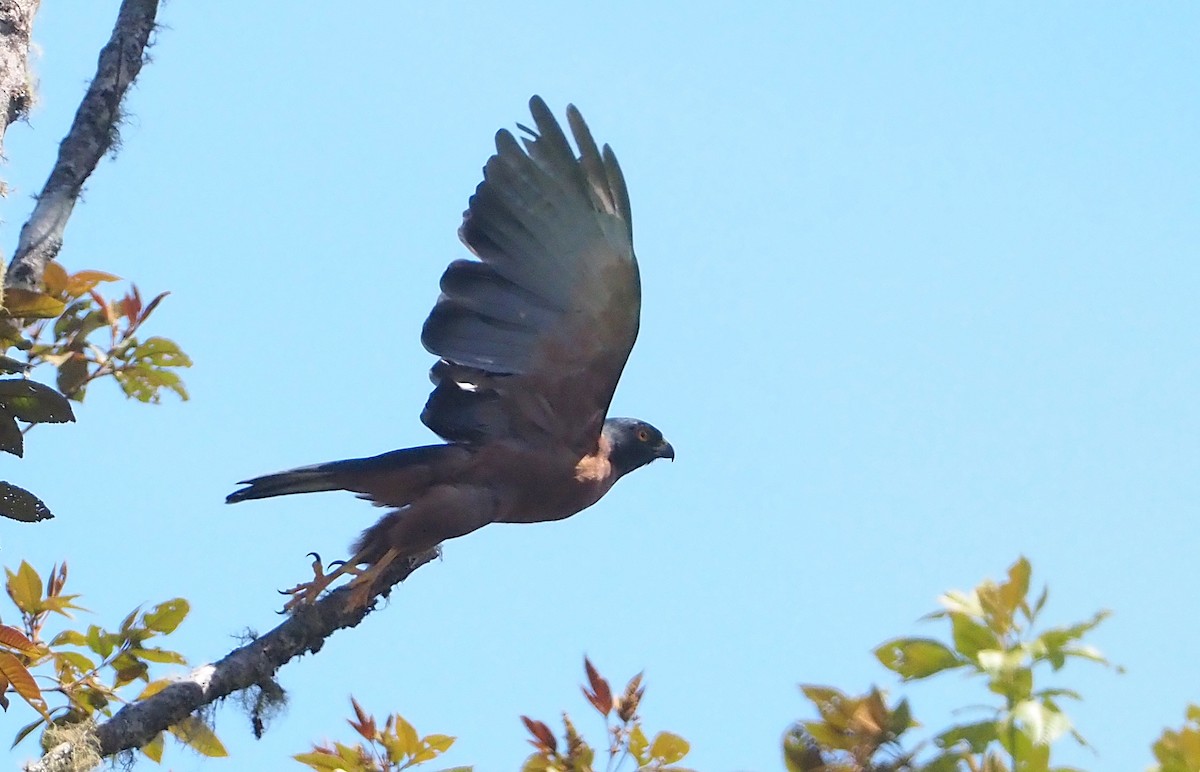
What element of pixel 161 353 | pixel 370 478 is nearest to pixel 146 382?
pixel 161 353

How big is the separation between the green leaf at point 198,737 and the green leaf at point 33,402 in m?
1.02

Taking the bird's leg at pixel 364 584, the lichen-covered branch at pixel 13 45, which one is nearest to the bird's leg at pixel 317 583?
the bird's leg at pixel 364 584

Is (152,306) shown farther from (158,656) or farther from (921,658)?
(921,658)

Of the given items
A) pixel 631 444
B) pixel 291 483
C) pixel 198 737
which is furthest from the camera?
pixel 631 444

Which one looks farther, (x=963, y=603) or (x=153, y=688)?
(x=153, y=688)

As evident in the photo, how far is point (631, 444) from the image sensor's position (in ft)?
20.4

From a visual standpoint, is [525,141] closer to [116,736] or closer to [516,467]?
[516,467]

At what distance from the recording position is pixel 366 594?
4.39m

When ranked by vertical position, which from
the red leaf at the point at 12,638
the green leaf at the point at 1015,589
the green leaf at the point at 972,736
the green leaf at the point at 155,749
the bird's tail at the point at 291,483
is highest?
the bird's tail at the point at 291,483

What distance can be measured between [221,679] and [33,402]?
1.06 meters

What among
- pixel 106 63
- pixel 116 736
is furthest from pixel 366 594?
pixel 106 63

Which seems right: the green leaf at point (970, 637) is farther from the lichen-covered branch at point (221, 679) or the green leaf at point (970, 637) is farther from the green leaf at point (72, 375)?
the green leaf at point (72, 375)

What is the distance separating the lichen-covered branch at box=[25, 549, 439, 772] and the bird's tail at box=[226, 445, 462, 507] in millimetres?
913

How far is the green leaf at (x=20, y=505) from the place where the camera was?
310 cm
